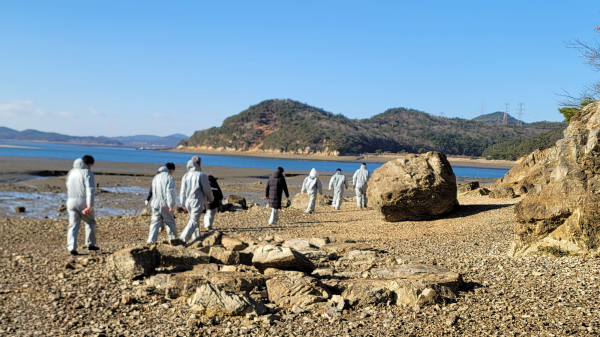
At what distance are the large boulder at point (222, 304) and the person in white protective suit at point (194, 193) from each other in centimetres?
459

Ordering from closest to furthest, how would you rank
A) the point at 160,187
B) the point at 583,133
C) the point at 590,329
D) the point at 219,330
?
the point at 590,329
the point at 219,330
the point at 583,133
the point at 160,187

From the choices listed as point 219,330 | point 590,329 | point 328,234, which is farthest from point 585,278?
point 328,234

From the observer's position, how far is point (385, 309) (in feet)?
19.2

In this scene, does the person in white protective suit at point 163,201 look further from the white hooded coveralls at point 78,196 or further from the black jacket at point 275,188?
the black jacket at point 275,188

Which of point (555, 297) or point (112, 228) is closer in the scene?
point (555, 297)

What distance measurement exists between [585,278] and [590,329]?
6.16ft

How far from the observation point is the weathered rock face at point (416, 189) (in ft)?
44.4

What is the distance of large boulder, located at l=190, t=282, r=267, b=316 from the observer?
5.72m

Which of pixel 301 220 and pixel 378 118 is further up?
pixel 378 118

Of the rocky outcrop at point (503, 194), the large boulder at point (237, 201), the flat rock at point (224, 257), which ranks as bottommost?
the large boulder at point (237, 201)

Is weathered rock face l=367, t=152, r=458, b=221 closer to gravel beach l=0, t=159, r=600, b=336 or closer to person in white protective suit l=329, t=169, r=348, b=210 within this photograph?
gravel beach l=0, t=159, r=600, b=336

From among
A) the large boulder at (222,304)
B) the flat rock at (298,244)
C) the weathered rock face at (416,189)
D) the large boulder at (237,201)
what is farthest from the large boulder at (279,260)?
the large boulder at (237,201)

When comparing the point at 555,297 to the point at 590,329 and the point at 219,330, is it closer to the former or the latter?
the point at 590,329

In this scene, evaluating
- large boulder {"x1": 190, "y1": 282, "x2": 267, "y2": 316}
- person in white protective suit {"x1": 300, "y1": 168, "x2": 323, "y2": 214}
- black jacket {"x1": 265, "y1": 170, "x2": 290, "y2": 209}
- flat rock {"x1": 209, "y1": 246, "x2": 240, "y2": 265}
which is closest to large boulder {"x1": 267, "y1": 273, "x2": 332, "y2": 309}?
large boulder {"x1": 190, "y1": 282, "x2": 267, "y2": 316}
